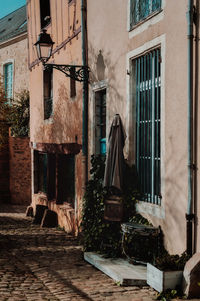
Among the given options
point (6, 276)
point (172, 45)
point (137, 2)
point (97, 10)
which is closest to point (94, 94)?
point (97, 10)

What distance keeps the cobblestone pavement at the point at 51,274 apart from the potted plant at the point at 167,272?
0.56ft

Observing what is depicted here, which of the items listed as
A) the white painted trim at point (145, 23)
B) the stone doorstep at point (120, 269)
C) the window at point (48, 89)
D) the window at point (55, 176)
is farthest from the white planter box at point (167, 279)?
the window at point (48, 89)

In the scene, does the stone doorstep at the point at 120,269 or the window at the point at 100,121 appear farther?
the window at the point at 100,121

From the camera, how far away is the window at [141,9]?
23.3 ft

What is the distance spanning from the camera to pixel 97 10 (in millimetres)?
9281

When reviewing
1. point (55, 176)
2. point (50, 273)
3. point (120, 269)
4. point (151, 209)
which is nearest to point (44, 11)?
point (55, 176)

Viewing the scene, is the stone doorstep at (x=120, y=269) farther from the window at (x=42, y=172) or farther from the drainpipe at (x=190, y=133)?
the window at (x=42, y=172)

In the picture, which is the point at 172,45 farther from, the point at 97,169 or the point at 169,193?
the point at 97,169

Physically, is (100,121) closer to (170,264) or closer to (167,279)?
(170,264)

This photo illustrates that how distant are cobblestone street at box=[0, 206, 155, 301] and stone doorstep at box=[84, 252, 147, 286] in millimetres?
89

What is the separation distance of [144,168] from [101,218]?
1.14 metres

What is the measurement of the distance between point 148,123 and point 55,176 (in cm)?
549

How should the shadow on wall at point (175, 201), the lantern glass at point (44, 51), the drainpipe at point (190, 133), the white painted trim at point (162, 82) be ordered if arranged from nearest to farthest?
the drainpipe at point (190, 133)
the shadow on wall at point (175, 201)
the white painted trim at point (162, 82)
the lantern glass at point (44, 51)

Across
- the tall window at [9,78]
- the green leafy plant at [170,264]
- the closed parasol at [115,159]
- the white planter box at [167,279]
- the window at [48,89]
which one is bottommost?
the white planter box at [167,279]
